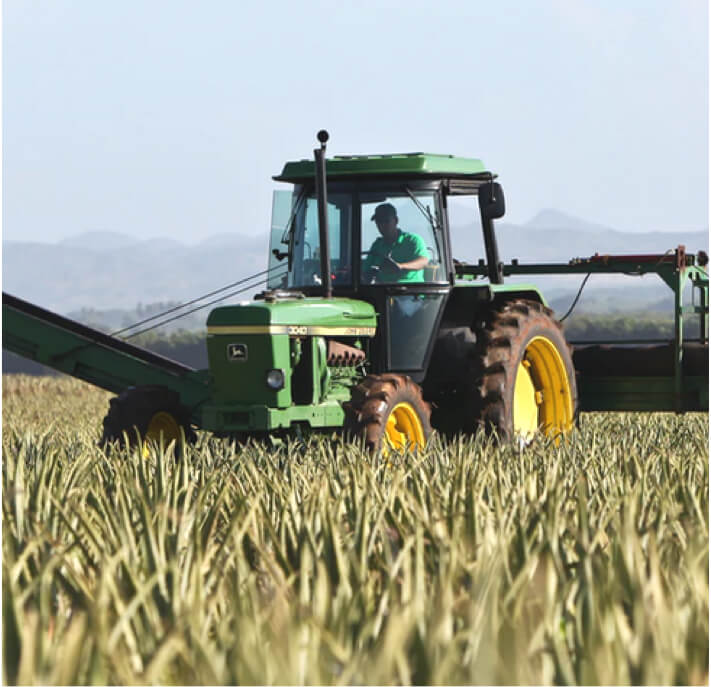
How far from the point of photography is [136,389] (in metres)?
8.77

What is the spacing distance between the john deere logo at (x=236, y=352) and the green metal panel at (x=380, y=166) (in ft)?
4.53

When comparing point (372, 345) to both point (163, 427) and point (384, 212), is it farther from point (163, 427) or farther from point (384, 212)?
point (163, 427)

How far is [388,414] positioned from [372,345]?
131 centimetres

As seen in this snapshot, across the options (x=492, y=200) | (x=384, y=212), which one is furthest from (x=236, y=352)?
(x=492, y=200)

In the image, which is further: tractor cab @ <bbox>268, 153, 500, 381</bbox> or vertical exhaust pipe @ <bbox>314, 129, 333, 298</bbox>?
tractor cab @ <bbox>268, 153, 500, 381</bbox>

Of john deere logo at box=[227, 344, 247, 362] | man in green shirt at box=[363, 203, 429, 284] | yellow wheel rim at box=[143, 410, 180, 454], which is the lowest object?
yellow wheel rim at box=[143, 410, 180, 454]

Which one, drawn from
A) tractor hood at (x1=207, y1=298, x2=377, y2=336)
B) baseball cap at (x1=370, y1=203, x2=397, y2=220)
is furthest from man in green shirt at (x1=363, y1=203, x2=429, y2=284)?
tractor hood at (x1=207, y1=298, x2=377, y2=336)

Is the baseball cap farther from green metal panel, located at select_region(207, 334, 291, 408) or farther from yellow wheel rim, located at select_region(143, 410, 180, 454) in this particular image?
yellow wheel rim, located at select_region(143, 410, 180, 454)

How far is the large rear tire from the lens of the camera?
8.70 m

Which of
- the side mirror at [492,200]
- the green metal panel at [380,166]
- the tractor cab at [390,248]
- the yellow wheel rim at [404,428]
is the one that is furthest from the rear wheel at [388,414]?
the green metal panel at [380,166]

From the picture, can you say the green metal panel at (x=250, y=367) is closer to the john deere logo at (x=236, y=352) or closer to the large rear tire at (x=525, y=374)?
the john deere logo at (x=236, y=352)

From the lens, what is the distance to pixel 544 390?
981cm

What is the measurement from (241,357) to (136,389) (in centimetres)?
85

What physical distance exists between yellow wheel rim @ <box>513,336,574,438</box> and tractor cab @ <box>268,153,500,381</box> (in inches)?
39.7
